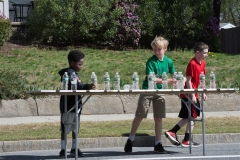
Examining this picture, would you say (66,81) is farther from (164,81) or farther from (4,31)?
(4,31)

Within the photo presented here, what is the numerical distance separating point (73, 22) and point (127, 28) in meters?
1.95

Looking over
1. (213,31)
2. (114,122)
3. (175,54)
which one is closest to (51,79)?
(114,122)

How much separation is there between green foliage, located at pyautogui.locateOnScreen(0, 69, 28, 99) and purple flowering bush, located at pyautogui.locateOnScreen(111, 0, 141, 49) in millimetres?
7333

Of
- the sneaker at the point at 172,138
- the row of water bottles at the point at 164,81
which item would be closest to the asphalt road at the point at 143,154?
the sneaker at the point at 172,138

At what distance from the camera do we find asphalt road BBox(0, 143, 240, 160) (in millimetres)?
9344

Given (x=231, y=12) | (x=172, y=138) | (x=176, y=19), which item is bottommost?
(x=172, y=138)

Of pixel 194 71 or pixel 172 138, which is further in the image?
pixel 172 138

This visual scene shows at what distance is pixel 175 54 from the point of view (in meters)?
21.0

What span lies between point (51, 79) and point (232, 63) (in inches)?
255

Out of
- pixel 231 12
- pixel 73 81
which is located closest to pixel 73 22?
pixel 73 81

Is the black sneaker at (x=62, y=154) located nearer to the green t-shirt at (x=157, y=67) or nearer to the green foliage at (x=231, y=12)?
the green t-shirt at (x=157, y=67)

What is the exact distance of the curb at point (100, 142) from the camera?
1052 cm

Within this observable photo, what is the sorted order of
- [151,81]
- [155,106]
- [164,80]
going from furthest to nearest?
1. [155,106]
2. [164,80]
3. [151,81]

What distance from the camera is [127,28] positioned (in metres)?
22.2
